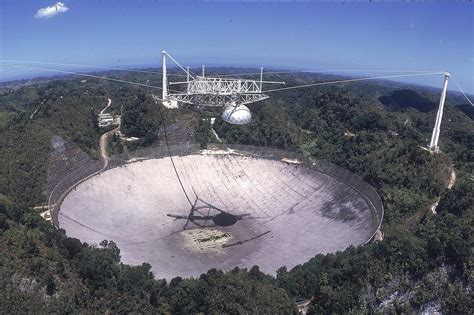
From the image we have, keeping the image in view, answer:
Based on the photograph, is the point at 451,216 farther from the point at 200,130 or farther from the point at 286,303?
the point at 200,130

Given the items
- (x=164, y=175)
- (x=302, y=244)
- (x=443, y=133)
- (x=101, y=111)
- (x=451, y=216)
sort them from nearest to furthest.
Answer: (x=302, y=244) → (x=451, y=216) → (x=164, y=175) → (x=101, y=111) → (x=443, y=133)

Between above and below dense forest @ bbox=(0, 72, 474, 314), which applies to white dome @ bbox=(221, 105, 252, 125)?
above

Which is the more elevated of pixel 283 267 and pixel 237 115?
pixel 237 115

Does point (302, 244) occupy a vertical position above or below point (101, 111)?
below

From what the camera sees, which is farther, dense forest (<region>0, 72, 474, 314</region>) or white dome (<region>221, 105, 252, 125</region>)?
white dome (<region>221, 105, 252, 125</region>)

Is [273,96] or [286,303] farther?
[273,96]

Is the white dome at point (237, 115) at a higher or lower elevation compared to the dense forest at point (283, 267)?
higher

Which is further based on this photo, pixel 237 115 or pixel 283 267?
pixel 237 115

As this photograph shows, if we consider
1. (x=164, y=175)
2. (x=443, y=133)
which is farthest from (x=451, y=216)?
(x=443, y=133)

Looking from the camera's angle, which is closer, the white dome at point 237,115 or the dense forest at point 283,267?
the dense forest at point 283,267

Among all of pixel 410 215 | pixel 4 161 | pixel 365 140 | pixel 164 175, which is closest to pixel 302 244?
pixel 410 215

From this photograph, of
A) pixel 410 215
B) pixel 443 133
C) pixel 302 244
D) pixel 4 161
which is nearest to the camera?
pixel 302 244
